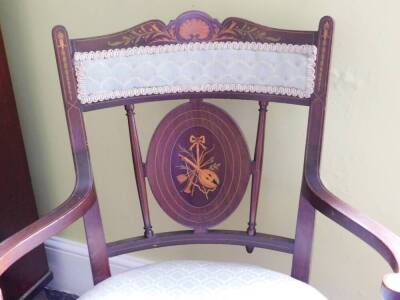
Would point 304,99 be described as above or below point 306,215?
above

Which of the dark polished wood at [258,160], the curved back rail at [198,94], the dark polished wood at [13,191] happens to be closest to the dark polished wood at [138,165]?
the curved back rail at [198,94]

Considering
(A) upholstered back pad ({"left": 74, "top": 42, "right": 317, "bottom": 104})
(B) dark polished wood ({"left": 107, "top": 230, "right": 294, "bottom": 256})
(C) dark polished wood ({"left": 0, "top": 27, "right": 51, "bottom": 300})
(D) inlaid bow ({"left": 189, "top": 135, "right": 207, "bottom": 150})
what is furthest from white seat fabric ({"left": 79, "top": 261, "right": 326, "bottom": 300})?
(C) dark polished wood ({"left": 0, "top": 27, "right": 51, "bottom": 300})

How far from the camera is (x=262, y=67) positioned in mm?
1037

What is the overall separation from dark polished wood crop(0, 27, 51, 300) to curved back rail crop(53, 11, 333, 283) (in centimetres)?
46

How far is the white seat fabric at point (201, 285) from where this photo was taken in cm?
94

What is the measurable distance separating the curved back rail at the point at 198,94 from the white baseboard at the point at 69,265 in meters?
0.59

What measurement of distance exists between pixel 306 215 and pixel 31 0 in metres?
0.91

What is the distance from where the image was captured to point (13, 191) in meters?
1.48

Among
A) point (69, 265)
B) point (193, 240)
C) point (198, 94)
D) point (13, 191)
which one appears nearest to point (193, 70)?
point (198, 94)

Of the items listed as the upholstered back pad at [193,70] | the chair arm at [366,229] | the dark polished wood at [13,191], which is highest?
the upholstered back pad at [193,70]

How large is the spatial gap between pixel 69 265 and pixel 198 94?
0.88m

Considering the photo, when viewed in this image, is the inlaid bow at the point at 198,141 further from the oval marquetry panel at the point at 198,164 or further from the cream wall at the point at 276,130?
the cream wall at the point at 276,130

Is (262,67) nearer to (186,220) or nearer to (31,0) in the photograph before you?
(186,220)

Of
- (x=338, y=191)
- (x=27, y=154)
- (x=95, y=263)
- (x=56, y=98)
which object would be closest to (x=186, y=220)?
(x=95, y=263)
